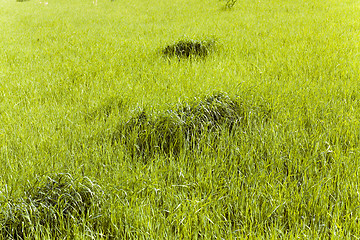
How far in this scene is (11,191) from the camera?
158 cm

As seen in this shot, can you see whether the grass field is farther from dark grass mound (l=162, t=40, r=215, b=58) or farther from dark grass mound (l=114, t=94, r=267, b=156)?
dark grass mound (l=162, t=40, r=215, b=58)

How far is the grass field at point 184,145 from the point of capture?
144cm

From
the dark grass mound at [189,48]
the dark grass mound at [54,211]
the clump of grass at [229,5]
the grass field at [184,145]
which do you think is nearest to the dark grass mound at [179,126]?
the grass field at [184,145]

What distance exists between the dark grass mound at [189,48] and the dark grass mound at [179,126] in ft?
7.45

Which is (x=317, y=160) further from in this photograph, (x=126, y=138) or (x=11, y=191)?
(x=11, y=191)

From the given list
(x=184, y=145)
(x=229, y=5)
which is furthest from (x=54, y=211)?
(x=229, y=5)

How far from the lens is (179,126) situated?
2.21m

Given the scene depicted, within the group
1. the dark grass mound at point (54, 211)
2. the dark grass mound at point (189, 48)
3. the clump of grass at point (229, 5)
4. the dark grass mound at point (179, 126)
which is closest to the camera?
the dark grass mound at point (54, 211)

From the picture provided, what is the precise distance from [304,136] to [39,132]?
6.88 feet

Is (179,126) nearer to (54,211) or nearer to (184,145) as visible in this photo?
(184,145)

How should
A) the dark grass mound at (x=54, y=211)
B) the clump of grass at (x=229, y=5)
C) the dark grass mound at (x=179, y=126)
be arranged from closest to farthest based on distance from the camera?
1. the dark grass mound at (x=54, y=211)
2. the dark grass mound at (x=179, y=126)
3. the clump of grass at (x=229, y=5)

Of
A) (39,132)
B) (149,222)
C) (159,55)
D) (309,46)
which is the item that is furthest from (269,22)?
(149,222)

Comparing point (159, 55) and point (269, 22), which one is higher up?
point (269, 22)

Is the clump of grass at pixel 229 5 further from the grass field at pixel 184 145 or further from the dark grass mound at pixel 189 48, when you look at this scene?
the dark grass mound at pixel 189 48
